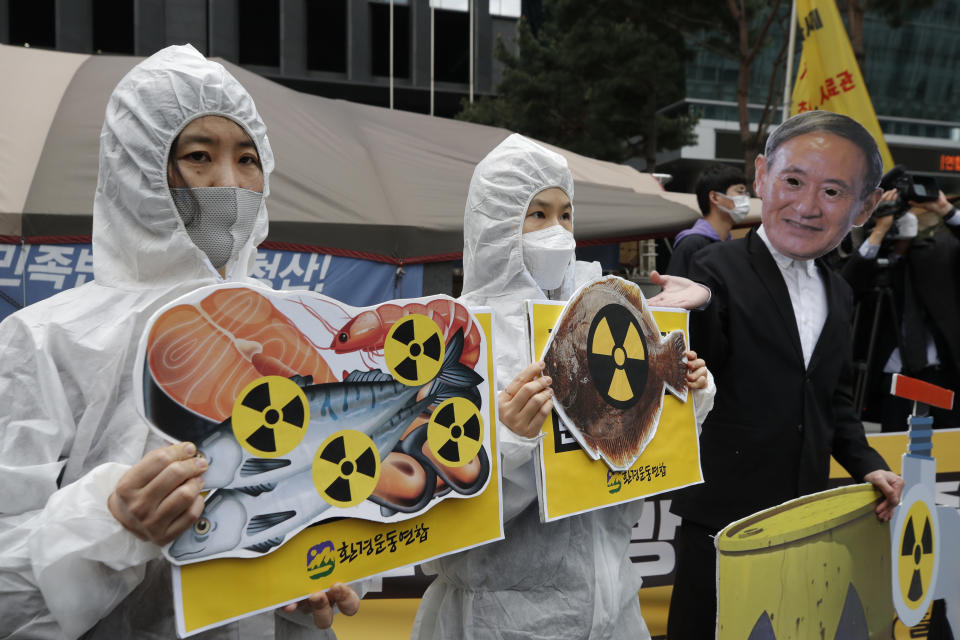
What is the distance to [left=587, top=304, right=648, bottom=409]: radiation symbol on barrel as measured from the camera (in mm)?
1712

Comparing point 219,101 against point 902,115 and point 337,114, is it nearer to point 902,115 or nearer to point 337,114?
point 337,114

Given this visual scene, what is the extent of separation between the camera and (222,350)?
3.75 ft

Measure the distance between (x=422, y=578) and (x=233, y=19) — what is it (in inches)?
857

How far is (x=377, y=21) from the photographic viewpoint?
2377 centimetres

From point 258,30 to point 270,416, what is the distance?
77.2ft

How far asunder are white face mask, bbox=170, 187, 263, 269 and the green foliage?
43.2 feet

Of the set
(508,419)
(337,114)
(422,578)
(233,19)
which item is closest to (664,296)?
(508,419)

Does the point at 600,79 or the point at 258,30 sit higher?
the point at 258,30

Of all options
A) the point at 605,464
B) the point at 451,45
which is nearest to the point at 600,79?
the point at 451,45

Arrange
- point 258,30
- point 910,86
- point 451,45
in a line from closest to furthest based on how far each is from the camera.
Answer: point 258,30 → point 451,45 → point 910,86

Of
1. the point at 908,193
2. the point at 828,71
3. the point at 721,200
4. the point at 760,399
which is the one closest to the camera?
the point at 760,399

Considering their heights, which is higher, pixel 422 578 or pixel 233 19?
pixel 233 19

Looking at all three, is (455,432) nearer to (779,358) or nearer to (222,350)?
(222,350)

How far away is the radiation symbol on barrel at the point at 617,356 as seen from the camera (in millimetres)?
1712
